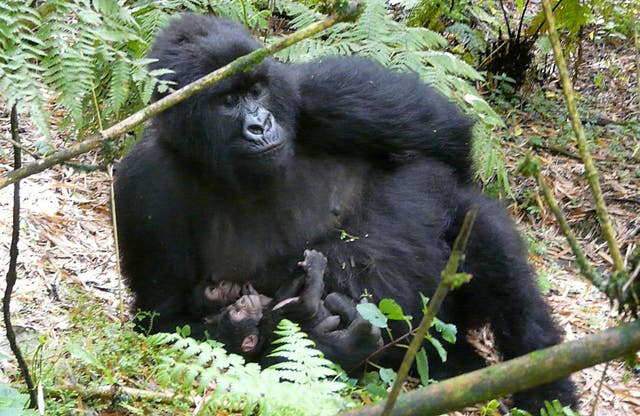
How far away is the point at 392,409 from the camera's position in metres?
1.75

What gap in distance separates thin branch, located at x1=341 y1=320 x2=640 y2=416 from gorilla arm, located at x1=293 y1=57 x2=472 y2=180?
2.77m

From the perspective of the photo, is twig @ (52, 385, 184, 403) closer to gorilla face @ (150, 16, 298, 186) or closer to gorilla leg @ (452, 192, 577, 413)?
gorilla face @ (150, 16, 298, 186)

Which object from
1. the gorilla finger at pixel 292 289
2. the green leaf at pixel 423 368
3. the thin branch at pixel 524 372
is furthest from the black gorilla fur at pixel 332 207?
the thin branch at pixel 524 372

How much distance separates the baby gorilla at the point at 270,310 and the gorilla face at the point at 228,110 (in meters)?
0.60

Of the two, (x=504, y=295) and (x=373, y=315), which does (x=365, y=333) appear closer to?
(x=504, y=295)

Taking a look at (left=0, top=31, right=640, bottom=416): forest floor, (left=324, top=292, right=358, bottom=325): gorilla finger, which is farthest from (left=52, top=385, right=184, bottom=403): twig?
(left=324, top=292, right=358, bottom=325): gorilla finger

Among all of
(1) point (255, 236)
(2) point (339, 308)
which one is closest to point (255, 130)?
(1) point (255, 236)

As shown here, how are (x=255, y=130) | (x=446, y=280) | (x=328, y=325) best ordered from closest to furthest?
(x=446, y=280) → (x=255, y=130) → (x=328, y=325)

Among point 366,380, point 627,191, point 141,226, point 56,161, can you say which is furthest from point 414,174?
point 56,161

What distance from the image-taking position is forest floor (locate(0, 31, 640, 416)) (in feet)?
14.4

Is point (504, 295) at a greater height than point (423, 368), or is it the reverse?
point (423, 368)

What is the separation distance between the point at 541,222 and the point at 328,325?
96.6 inches

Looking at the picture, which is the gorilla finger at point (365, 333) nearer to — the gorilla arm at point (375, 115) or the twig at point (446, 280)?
the gorilla arm at point (375, 115)

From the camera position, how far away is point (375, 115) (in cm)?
445
